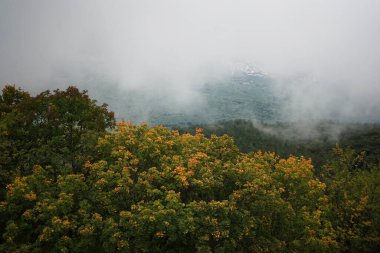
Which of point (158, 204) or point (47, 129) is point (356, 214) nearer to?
point (158, 204)

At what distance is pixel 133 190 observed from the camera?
22.2 metres

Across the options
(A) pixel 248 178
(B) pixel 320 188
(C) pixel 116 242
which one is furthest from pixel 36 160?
(B) pixel 320 188

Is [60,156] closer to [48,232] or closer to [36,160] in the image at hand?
[36,160]

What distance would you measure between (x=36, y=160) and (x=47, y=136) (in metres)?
2.60

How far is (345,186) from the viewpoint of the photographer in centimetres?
3925

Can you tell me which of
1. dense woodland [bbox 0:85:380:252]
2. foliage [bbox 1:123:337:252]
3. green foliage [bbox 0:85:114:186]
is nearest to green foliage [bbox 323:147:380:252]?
dense woodland [bbox 0:85:380:252]

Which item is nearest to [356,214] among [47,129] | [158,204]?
[158,204]

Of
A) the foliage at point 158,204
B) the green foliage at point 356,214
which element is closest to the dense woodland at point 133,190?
the foliage at point 158,204

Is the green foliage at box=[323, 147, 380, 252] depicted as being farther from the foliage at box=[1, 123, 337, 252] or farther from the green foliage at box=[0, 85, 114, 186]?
the green foliage at box=[0, 85, 114, 186]

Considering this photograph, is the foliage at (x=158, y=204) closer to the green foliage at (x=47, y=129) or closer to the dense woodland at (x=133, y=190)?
the dense woodland at (x=133, y=190)

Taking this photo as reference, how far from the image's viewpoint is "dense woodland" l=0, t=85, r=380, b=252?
1966 centimetres

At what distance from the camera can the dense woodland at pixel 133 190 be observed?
64.5 feet

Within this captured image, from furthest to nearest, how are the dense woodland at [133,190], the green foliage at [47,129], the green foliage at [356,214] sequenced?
the green foliage at [356,214] < the green foliage at [47,129] < the dense woodland at [133,190]

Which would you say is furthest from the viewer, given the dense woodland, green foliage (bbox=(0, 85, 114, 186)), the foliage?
green foliage (bbox=(0, 85, 114, 186))
